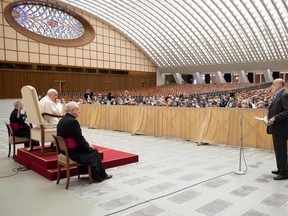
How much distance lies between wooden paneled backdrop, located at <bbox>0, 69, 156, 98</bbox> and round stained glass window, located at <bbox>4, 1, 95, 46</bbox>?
3607mm

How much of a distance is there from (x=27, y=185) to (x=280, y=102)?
166 inches

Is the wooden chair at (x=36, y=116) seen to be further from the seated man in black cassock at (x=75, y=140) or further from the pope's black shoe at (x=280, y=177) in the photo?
the pope's black shoe at (x=280, y=177)

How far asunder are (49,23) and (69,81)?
6496 mm

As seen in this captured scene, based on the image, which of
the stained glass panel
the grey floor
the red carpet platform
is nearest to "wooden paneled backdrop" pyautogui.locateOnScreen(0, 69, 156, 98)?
the stained glass panel

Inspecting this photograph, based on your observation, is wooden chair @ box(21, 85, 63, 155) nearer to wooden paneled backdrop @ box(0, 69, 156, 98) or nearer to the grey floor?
the grey floor

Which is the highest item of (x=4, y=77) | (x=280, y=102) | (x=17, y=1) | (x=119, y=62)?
(x=17, y=1)

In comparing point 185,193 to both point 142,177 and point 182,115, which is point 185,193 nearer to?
point 142,177

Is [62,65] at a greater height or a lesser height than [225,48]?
lesser

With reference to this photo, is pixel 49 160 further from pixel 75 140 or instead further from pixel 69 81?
pixel 69 81

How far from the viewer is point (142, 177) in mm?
4426

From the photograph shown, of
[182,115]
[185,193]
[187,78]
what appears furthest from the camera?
[187,78]

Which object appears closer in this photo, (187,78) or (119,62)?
(119,62)

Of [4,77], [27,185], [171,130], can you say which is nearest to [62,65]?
[4,77]

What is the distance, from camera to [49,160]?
4.56 meters
